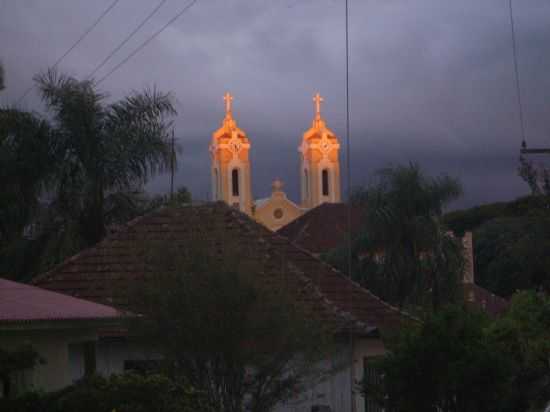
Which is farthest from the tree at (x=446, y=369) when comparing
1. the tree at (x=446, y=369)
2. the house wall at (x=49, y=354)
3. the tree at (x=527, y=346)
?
the house wall at (x=49, y=354)

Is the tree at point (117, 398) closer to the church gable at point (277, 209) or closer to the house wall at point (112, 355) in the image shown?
the house wall at point (112, 355)

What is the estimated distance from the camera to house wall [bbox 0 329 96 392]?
16.3 m

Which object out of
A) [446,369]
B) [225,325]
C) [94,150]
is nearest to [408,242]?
[94,150]

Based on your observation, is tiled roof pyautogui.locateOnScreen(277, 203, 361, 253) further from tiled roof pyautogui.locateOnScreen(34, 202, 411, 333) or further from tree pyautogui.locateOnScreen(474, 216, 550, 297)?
tiled roof pyautogui.locateOnScreen(34, 202, 411, 333)

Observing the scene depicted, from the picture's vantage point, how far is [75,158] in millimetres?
28234

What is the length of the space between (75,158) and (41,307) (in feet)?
40.6

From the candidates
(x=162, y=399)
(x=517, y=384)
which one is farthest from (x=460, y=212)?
(x=162, y=399)

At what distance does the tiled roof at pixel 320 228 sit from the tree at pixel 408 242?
3413 cm

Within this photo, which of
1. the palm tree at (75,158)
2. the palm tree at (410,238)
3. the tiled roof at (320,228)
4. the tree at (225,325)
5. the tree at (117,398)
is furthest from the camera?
the tiled roof at (320,228)

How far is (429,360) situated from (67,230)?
44.2 feet

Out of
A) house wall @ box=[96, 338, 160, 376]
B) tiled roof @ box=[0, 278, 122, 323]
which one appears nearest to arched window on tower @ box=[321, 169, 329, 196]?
house wall @ box=[96, 338, 160, 376]

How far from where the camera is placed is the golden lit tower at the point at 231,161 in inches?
4013

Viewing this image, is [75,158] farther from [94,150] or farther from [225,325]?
[225,325]

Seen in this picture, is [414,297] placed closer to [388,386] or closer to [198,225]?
[388,386]
